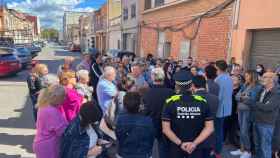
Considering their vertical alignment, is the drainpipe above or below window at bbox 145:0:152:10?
below

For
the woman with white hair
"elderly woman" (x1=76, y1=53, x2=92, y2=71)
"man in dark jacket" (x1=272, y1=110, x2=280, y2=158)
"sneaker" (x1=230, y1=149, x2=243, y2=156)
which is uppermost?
"elderly woman" (x1=76, y1=53, x2=92, y2=71)

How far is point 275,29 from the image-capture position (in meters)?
7.86

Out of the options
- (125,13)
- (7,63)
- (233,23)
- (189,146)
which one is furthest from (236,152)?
(125,13)

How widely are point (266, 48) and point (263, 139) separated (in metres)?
3.99

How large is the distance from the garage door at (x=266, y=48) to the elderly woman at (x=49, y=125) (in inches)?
247

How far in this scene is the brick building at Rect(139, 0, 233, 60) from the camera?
33.1 feet

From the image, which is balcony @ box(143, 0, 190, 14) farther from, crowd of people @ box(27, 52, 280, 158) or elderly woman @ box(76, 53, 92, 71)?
crowd of people @ box(27, 52, 280, 158)

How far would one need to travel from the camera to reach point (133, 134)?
10.4 feet

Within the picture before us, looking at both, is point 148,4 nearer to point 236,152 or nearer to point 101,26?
point 236,152

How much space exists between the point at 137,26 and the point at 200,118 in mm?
18947

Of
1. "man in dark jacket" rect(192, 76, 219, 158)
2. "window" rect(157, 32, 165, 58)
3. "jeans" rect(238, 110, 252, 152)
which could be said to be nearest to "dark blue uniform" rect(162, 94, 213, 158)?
"man in dark jacket" rect(192, 76, 219, 158)

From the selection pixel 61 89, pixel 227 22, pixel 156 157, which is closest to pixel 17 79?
pixel 227 22

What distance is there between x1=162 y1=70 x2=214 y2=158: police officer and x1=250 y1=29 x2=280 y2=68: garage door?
17.2 ft

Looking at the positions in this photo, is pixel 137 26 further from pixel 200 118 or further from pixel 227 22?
pixel 200 118
